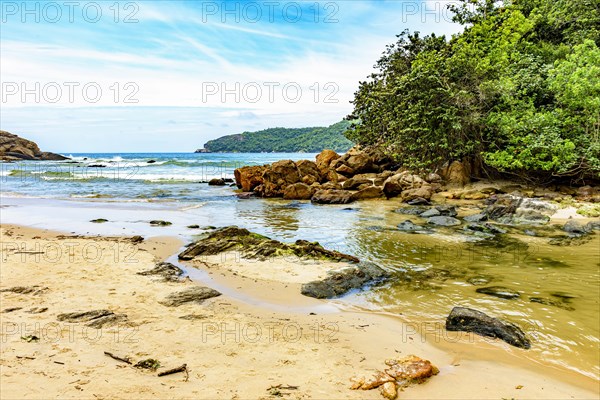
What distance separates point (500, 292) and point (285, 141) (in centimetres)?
14630

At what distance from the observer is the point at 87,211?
17.7 meters

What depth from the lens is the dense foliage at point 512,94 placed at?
60.9ft

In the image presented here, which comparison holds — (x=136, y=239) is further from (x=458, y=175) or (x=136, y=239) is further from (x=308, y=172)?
(x=458, y=175)

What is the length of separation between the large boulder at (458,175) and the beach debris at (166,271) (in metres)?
20.8

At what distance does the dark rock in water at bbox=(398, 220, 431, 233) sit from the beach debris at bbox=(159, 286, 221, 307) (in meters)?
8.50

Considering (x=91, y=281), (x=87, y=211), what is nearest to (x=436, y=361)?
(x=91, y=281)

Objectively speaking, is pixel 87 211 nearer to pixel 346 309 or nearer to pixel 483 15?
pixel 346 309

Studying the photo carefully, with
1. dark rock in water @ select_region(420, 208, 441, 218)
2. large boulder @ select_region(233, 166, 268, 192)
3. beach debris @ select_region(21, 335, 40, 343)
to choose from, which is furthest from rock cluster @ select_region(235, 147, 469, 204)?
beach debris @ select_region(21, 335, 40, 343)

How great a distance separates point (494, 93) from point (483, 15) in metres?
7.52

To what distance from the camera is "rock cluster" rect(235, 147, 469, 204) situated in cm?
2184

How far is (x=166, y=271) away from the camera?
7.73m

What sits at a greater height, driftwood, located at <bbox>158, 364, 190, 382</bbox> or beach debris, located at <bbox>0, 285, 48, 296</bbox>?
beach debris, located at <bbox>0, 285, 48, 296</bbox>

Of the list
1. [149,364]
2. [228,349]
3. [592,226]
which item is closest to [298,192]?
[592,226]

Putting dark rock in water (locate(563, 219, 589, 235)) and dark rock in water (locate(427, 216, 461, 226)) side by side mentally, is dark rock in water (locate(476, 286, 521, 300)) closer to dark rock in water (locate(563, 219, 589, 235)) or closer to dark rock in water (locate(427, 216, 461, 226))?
dark rock in water (locate(427, 216, 461, 226))
